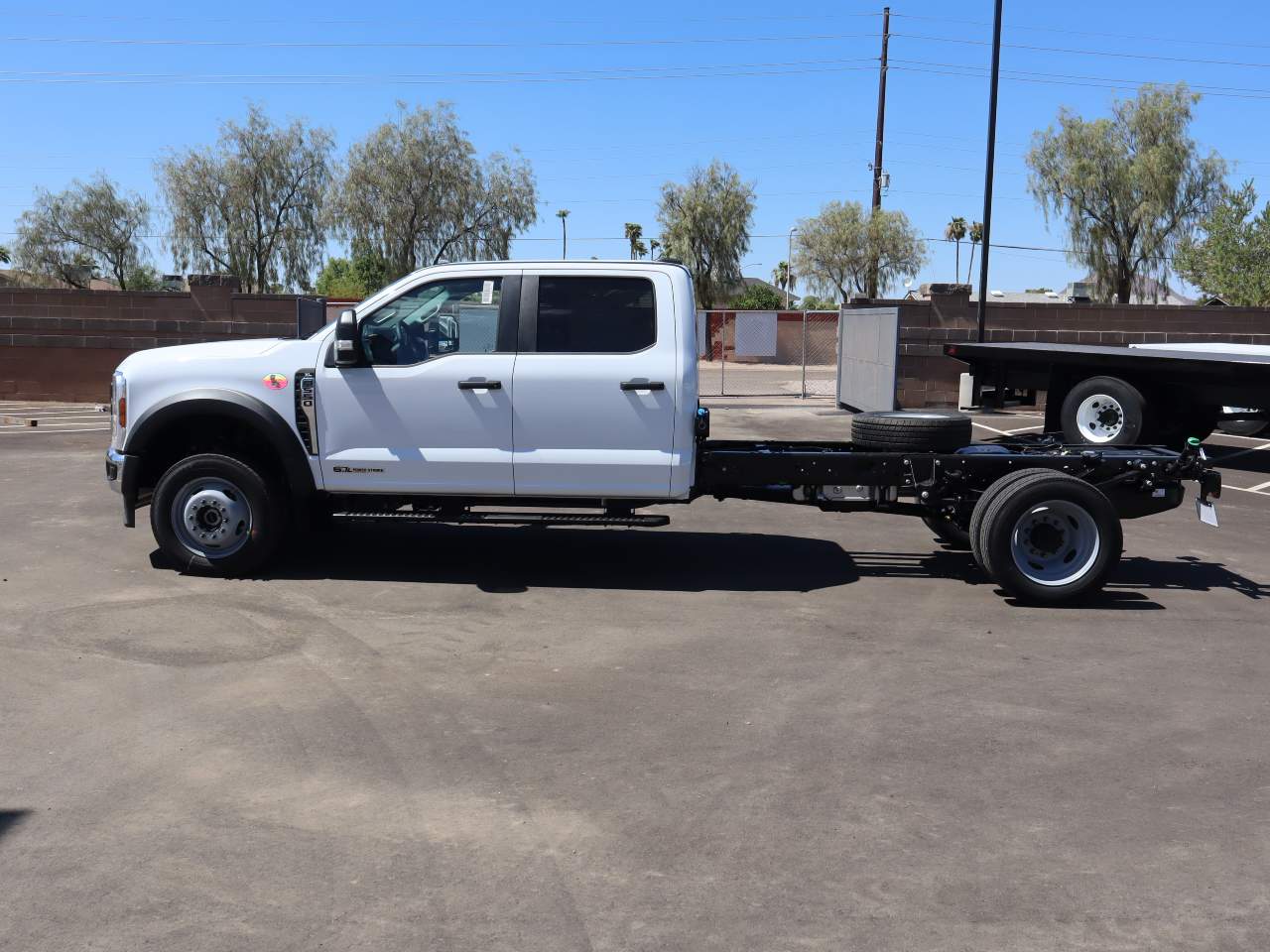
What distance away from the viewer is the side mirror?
26.5 ft

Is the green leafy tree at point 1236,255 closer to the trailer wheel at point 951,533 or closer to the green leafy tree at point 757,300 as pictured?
the green leafy tree at point 757,300

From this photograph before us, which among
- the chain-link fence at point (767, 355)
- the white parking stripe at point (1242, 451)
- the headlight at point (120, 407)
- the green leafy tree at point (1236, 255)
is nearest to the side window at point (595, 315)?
the headlight at point (120, 407)

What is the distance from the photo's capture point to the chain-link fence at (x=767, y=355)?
25.9 metres

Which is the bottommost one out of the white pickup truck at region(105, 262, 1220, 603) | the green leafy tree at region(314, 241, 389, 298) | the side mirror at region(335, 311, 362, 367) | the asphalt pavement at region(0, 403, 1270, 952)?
the asphalt pavement at region(0, 403, 1270, 952)

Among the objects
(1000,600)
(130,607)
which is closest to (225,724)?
(130,607)

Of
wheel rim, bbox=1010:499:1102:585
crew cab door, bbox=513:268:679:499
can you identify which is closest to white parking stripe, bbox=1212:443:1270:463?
wheel rim, bbox=1010:499:1102:585

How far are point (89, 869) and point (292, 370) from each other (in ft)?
15.1

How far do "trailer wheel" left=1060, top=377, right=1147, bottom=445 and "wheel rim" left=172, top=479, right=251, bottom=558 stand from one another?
10170 mm

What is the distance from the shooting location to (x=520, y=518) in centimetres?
834

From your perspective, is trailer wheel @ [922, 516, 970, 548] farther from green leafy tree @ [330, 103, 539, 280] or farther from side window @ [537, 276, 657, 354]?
green leafy tree @ [330, 103, 539, 280]

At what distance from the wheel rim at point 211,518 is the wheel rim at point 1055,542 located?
16.9 feet

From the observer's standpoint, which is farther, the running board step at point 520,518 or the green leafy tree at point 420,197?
the green leafy tree at point 420,197

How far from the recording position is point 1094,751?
17.9 feet

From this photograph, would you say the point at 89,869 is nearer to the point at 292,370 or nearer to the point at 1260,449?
the point at 292,370
